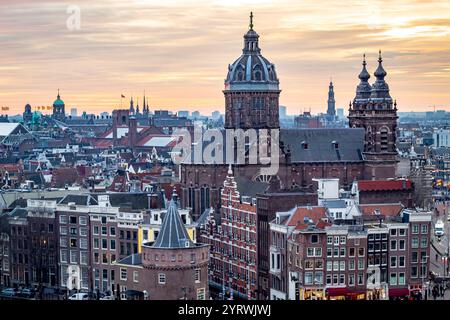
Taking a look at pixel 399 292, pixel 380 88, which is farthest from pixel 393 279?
pixel 380 88

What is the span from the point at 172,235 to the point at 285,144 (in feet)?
61.4

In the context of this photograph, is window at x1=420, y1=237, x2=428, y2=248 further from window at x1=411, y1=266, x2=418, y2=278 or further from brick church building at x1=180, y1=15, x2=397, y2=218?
brick church building at x1=180, y1=15, x2=397, y2=218

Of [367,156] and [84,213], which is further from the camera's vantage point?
[367,156]

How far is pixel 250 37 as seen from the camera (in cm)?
5203

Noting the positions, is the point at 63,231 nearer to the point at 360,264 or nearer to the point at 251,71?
the point at 251,71

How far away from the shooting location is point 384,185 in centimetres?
4800

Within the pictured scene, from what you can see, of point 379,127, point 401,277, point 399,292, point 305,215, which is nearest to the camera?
point 305,215

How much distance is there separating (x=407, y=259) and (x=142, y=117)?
117m

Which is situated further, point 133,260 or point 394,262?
point 394,262

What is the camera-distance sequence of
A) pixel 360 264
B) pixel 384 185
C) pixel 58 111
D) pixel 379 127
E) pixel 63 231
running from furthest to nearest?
1. pixel 58 111
2. pixel 379 127
3. pixel 384 185
4. pixel 63 231
5. pixel 360 264

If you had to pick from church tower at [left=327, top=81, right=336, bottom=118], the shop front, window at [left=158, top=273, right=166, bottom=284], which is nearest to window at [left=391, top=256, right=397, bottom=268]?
the shop front

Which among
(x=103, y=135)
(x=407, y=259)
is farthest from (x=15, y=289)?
(x=103, y=135)

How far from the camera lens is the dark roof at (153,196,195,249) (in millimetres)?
34500

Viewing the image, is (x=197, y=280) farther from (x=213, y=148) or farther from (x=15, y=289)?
(x=213, y=148)
